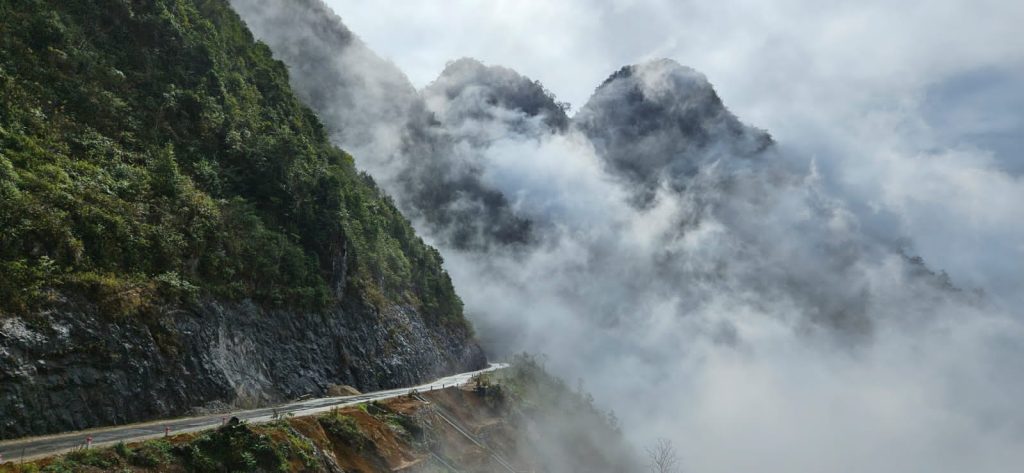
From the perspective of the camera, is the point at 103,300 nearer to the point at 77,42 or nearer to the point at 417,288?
the point at 77,42

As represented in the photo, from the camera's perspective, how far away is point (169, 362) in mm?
28562

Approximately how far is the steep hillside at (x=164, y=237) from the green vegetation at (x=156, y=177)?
0.33 ft

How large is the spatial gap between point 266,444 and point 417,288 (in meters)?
44.6

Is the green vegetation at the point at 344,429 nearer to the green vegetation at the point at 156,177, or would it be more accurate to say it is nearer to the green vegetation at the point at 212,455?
the green vegetation at the point at 212,455

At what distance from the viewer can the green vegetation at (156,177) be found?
26984 mm

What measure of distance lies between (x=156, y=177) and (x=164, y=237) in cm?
458

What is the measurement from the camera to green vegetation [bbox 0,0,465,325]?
26984 millimetres

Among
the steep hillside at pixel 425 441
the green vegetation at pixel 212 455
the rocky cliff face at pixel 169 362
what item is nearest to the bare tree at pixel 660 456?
the steep hillside at pixel 425 441

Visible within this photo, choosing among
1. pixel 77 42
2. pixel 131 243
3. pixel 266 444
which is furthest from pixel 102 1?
pixel 266 444

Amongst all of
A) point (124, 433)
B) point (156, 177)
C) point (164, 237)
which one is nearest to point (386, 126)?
point (156, 177)

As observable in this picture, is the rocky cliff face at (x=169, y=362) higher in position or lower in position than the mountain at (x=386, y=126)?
lower

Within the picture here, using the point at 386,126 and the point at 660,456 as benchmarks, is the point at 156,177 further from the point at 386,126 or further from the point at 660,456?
the point at 386,126

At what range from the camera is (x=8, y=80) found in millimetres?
32094

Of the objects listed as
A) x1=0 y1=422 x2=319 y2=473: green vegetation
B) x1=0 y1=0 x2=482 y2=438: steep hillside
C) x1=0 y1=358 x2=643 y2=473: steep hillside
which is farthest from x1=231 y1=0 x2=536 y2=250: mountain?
x1=0 y1=422 x2=319 y2=473: green vegetation
